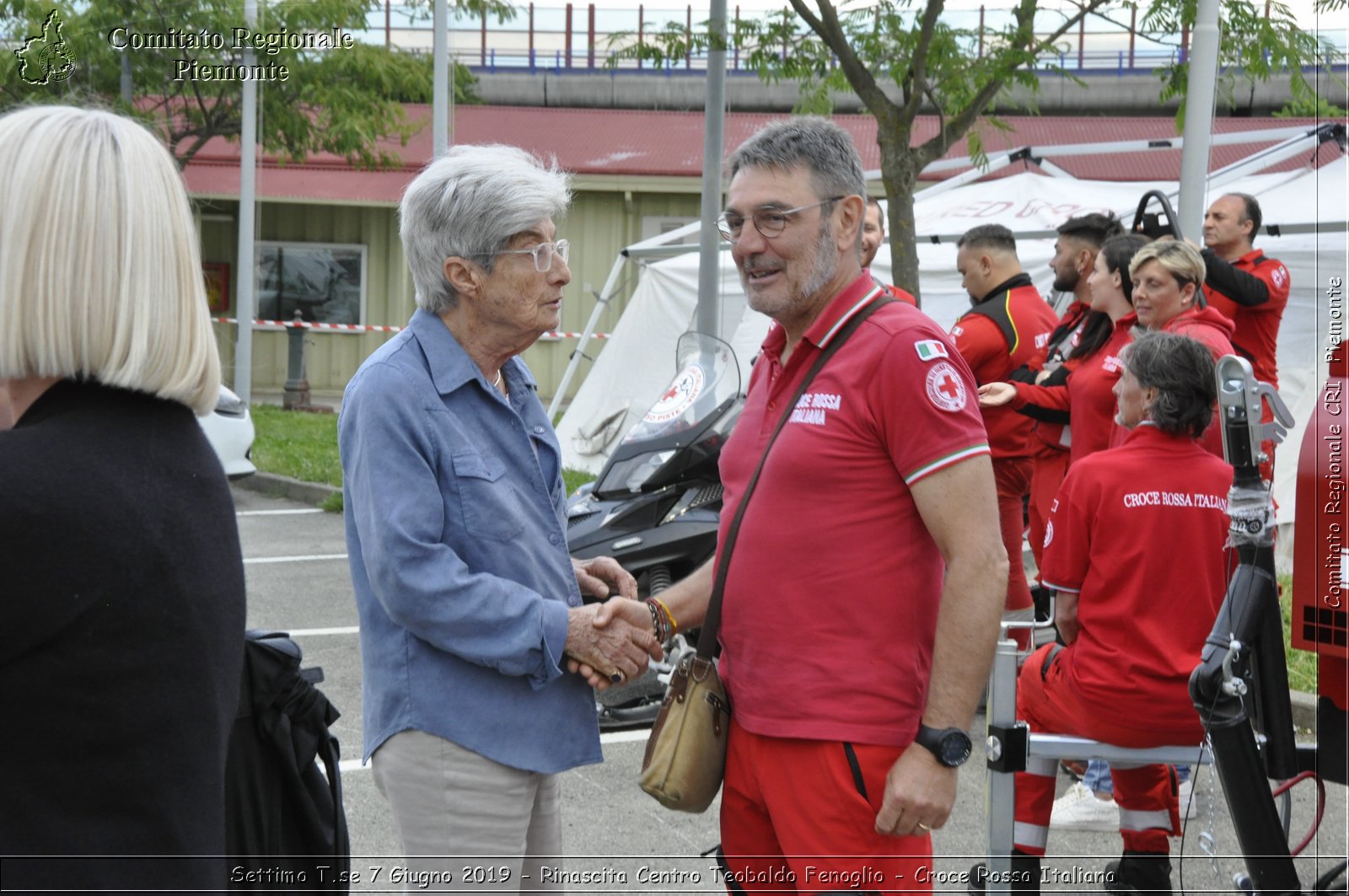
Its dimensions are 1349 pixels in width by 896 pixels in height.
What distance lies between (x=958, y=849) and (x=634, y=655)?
254 centimetres

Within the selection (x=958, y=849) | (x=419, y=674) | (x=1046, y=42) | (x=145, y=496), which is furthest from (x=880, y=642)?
(x=1046, y=42)

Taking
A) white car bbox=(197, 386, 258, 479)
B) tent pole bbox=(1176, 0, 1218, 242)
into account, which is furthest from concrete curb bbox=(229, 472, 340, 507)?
tent pole bbox=(1176, 0, 1218, 242)

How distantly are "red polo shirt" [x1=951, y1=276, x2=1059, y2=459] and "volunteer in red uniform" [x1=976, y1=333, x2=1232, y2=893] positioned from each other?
7.66 ft

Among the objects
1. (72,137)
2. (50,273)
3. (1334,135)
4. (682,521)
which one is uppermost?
(1334,135)

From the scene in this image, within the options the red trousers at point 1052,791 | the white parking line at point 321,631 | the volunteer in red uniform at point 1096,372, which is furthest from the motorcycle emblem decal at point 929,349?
the white parking line at point 321,631

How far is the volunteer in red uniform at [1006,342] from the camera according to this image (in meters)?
6.50

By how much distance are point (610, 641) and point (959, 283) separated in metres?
9.30

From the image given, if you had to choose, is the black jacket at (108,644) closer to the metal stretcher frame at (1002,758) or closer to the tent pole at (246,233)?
the metal stretcher frame at (1002,758)

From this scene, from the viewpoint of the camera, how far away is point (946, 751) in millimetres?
2439

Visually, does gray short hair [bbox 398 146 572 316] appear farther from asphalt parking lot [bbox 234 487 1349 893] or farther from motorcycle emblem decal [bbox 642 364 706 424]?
motorcycle emblem decal [bbox 642 364 706 424]

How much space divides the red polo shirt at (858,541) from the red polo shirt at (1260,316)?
16.2ft

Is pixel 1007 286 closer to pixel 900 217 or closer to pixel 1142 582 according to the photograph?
pixel 900 217

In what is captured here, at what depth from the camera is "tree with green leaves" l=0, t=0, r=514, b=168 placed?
1666cm

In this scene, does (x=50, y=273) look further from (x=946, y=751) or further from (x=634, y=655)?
(x=946, y=751)
